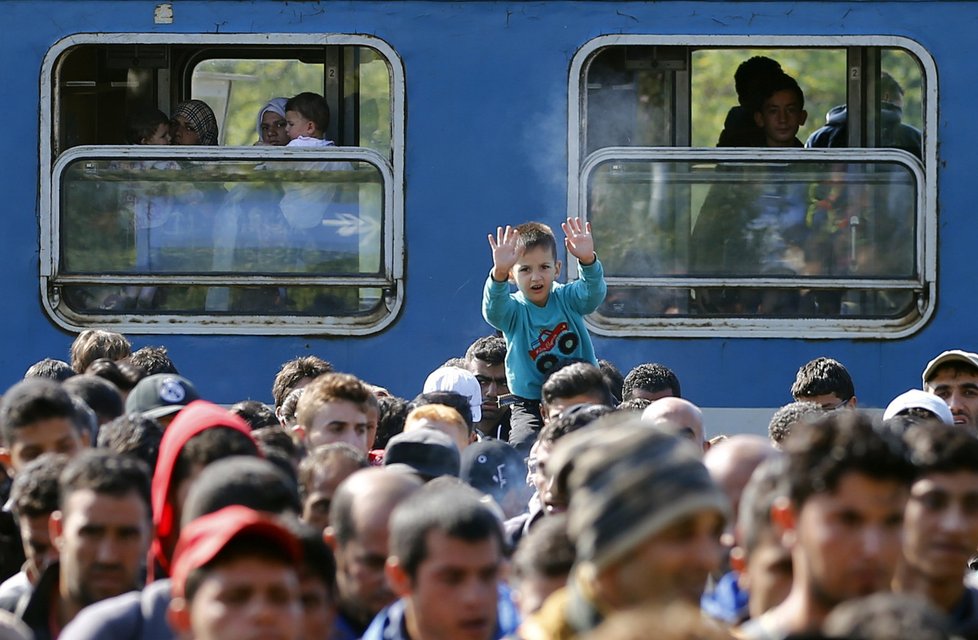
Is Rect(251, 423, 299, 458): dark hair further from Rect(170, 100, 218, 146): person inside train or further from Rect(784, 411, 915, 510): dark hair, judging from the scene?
Rect(170, 100, 218, 146): person inside train

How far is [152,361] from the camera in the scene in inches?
252

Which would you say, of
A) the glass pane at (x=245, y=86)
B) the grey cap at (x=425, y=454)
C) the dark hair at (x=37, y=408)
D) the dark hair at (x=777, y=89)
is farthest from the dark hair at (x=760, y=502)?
the glass pane at (x=245, y=86)

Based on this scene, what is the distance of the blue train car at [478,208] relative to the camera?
6.82m

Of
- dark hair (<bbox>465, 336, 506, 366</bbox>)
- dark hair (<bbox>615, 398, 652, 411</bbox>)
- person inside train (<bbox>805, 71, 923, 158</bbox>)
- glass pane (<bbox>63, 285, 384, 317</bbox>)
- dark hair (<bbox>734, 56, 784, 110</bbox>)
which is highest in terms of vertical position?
dark hair (<bbox>734, 56, 784, 110</bbox>)

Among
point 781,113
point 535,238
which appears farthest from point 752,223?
point 535,238

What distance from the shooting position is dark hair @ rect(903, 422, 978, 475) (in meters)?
3.75

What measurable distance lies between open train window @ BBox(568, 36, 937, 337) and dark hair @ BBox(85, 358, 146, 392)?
180 centimetres

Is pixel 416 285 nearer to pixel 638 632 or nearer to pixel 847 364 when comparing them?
pixel 847 364

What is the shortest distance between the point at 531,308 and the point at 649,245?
0.55m

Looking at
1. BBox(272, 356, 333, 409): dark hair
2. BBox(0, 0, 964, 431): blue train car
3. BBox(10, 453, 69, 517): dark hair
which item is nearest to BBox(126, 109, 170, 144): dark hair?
BBox(0, 0, 964, 431): blue train car

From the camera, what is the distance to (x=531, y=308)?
673cm

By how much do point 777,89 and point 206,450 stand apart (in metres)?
3.81

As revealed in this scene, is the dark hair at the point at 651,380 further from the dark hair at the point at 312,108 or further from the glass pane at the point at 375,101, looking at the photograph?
the dark hair at the point at 312,108

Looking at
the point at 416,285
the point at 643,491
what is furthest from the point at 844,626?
the point at 416,285
